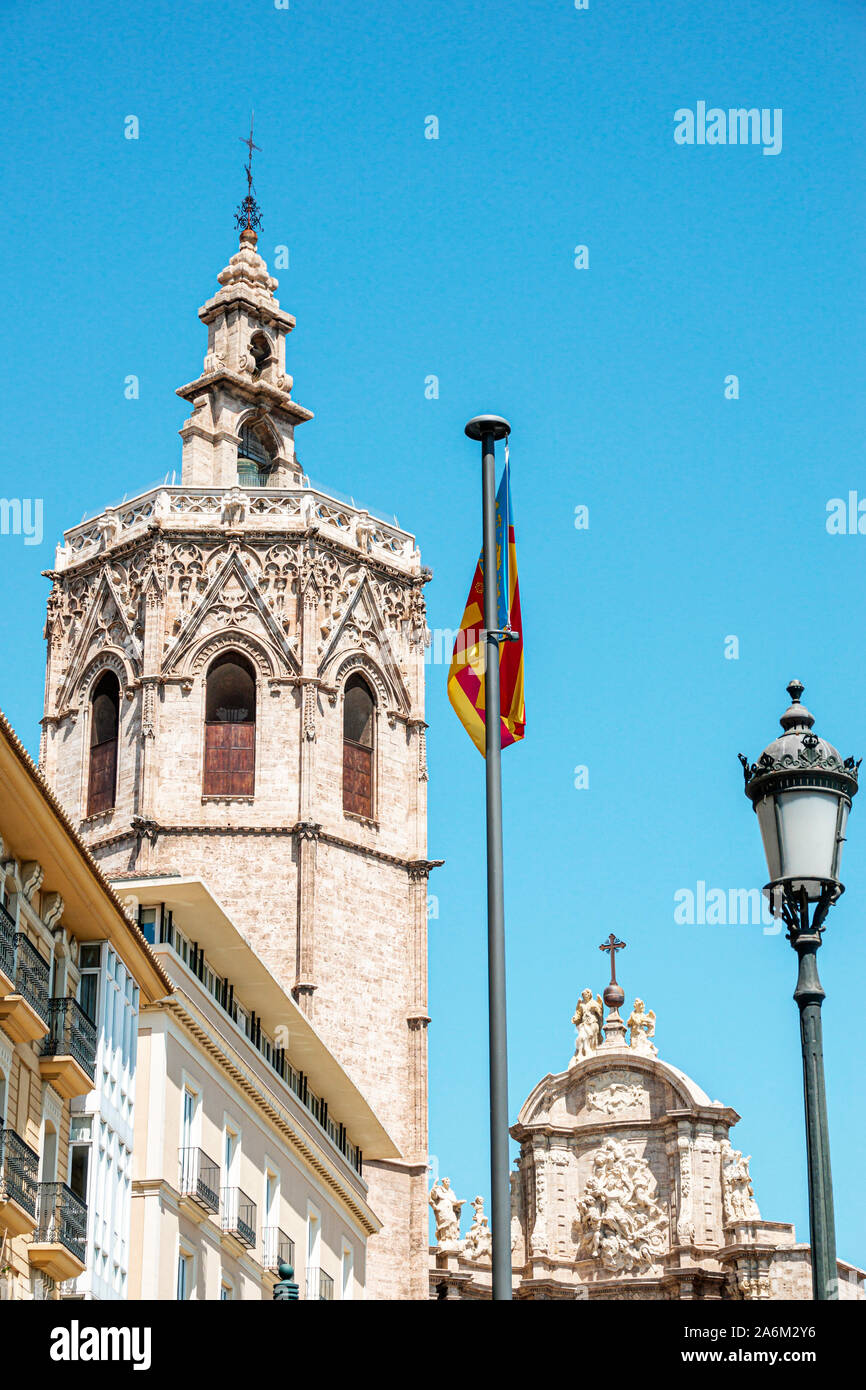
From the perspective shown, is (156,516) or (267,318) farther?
(267,318)

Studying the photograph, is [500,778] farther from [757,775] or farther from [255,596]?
[255,596]

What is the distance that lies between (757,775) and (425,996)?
5130 centimetres

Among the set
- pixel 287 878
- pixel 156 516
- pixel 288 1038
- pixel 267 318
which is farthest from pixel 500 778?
pixel 267 318

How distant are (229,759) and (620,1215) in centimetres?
1696

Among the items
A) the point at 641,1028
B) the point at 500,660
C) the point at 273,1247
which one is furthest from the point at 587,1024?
the point at 500,660

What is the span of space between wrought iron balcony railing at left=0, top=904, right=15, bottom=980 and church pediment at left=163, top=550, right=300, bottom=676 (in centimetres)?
3651

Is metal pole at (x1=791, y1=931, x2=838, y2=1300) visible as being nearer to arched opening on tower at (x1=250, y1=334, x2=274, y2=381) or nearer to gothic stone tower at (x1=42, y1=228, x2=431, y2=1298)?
gothic stone tower at (x1=42, y1=228, x2=431, y2=1298)

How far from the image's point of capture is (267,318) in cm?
7819

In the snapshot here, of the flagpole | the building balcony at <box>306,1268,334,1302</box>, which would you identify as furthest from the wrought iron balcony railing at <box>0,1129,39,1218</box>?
the building balcony at <box>306,1268,334,1302</box>

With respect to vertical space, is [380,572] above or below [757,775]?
above

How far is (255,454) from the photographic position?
7688 cm

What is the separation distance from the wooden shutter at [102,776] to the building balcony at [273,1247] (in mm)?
24621

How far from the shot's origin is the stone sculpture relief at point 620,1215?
68688 mm

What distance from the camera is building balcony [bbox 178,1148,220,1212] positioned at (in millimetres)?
38969
